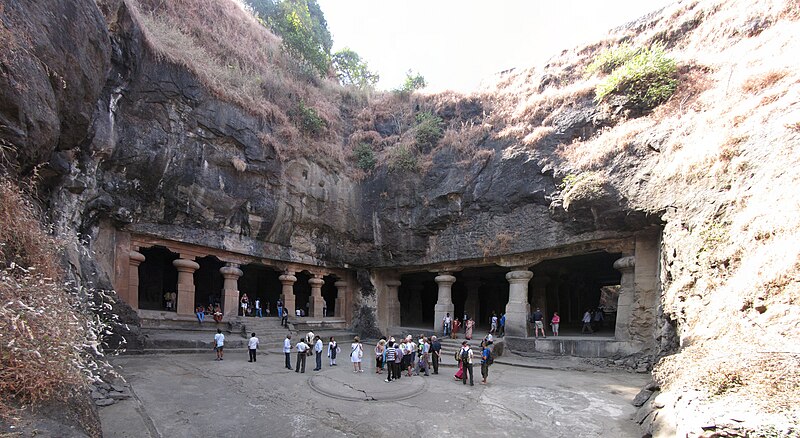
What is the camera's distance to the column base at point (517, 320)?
14906mm

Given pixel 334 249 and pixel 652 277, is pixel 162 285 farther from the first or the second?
pixel 652 277

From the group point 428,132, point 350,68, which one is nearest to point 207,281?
point 428,132

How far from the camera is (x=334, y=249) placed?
749 inches

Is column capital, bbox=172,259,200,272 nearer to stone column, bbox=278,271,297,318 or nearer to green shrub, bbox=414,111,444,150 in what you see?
stone column, bbox=278,271,297,318

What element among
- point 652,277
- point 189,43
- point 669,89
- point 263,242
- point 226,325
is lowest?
point 226,325

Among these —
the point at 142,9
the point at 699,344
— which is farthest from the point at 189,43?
the point at 699,344

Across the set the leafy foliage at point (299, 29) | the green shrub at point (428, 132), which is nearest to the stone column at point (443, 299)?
the green shrub at point (428, 132)

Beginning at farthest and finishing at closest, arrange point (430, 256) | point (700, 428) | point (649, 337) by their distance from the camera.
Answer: point (430, 256)
point (649, 337)
point (700, 428)

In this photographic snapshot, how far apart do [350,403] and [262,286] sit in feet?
51.8

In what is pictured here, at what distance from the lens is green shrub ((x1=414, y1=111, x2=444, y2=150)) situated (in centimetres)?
1920

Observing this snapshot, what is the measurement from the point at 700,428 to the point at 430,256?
1338 cm

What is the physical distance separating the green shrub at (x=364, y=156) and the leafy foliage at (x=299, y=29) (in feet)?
20.6

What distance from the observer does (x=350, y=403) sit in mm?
7945

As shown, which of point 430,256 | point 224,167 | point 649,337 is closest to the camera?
point 649,337
